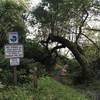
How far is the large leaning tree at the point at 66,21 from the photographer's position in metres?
30.0

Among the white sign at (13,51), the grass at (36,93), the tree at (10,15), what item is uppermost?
the tree at (10,15)

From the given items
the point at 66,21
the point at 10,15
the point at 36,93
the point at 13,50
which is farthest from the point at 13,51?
the point at 66,21

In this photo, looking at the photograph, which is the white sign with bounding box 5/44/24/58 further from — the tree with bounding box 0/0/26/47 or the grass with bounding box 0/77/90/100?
the tree with bounding box 0/0/26/47

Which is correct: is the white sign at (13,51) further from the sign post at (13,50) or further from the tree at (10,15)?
the tree at (10,15)

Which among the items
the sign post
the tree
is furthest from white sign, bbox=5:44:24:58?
the tree

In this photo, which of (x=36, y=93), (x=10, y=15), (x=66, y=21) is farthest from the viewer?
(x=66, y=21)

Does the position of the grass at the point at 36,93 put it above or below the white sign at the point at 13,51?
below

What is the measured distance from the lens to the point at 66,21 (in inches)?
1241

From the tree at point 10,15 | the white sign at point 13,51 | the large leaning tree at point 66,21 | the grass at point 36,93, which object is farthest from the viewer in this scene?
the large leaning tree at point 66,21

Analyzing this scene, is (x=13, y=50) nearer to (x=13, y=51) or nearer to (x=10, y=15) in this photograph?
(x=13, y=51)

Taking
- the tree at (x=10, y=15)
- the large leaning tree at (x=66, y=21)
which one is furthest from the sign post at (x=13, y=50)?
the large leaning tree at (x=66, y=21)

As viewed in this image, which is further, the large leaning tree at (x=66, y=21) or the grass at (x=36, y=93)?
the large leaning tree at (x=66, y=21)

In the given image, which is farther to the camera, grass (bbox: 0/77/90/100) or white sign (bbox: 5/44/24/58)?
white sign (bbox: 5/44/24/58)

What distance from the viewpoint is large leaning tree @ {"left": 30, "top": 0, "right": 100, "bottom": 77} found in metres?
30.0
